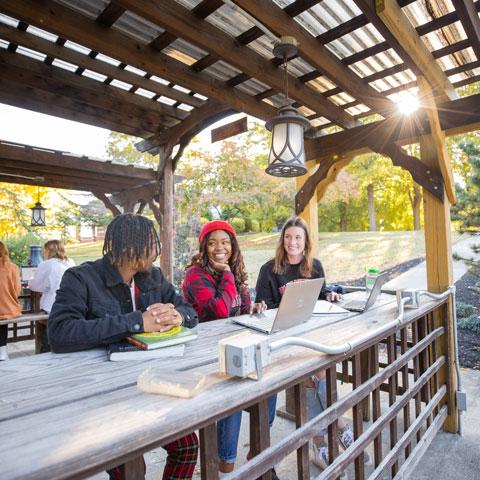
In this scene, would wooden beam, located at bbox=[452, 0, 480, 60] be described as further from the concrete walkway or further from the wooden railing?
the concrete walkway

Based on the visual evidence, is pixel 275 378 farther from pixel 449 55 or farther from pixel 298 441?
pixel 449 55

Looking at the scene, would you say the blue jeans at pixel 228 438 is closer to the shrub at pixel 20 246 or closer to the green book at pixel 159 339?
the green book at pixel 159 339

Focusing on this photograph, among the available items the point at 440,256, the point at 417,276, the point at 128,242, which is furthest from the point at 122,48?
the point at 417,276

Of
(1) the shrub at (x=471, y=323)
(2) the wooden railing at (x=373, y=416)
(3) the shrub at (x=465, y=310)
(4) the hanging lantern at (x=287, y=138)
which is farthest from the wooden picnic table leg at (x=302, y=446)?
(3) the shrub at (x=465, y=310)

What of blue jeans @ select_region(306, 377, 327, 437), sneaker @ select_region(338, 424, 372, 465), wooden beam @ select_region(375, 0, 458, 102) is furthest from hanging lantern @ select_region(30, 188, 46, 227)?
wooden beam @ select_region(375, 0, 458, 102)

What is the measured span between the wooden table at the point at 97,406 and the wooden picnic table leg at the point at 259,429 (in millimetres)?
96

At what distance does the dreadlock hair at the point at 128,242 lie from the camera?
4.85 ft

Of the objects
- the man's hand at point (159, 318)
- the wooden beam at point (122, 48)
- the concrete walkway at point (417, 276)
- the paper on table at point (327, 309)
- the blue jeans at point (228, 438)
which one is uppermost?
the wooden beam at point (122, 48)

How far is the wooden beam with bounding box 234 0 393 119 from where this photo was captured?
1906 millimetres

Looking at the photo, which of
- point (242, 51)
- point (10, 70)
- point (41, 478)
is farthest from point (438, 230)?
point (10, 70)

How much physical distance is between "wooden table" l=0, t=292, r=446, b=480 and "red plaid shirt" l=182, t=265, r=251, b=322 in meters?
0.64

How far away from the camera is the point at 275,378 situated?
102 centimetres

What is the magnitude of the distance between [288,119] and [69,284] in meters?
1.72

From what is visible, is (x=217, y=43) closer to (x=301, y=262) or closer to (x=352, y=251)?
(x=301, y=262)
